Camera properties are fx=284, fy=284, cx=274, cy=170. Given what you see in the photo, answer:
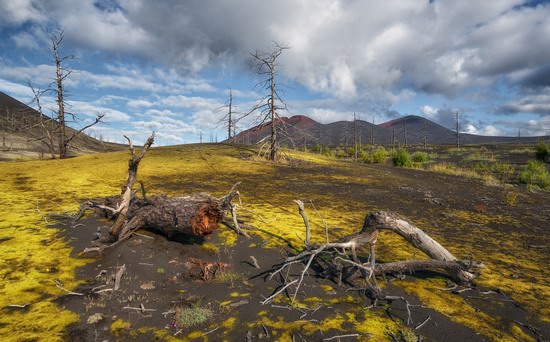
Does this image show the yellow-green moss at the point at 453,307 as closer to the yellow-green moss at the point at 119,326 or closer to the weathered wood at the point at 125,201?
the yellow-green moss at the point at 119,326

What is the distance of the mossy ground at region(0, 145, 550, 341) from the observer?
349 centimetres

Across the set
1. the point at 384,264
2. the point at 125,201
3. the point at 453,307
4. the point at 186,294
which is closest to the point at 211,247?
the point at 186,294

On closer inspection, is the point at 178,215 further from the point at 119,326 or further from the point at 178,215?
the point at 119,326

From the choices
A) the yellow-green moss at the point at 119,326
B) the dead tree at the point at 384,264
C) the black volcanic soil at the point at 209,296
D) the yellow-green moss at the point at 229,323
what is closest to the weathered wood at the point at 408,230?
the dead tree at the point at 384,264

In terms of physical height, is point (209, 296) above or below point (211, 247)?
below

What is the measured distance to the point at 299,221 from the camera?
24.8ft

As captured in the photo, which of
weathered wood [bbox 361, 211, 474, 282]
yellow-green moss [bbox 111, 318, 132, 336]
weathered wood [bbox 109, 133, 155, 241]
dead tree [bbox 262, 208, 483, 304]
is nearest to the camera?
yellow-green moss [bbox 111, 318, 132, 336]

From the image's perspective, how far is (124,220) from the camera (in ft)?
16.6

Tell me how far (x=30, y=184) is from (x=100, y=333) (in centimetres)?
1084

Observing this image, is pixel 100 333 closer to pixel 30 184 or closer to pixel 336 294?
pixel 336 294

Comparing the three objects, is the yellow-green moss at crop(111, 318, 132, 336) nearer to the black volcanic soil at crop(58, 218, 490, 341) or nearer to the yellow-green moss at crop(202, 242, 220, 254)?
the black volcanic soil at crop(58, 218, 490, 341)

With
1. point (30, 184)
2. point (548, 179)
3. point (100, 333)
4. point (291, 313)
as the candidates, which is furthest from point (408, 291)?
point (548, 179)

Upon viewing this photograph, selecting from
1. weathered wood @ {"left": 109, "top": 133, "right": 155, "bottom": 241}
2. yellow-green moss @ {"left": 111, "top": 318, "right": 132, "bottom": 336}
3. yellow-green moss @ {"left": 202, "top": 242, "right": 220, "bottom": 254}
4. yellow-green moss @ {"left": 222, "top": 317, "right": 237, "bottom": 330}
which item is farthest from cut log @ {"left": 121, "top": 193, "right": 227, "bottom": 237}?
yellow-green moss @ {"left": 222, "top": 317, "right": 237, "bottom": 330}

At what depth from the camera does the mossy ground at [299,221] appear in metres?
3.49
